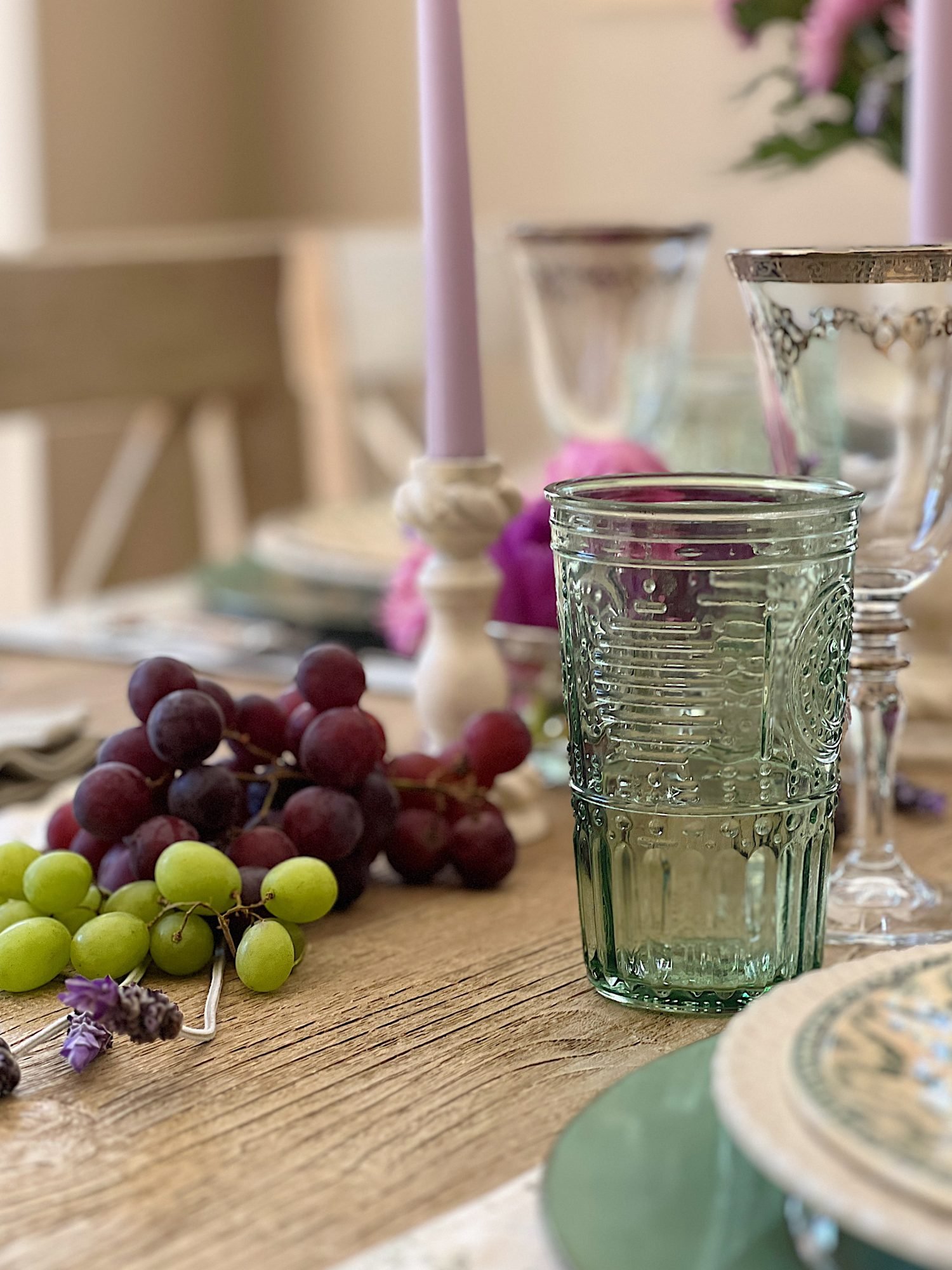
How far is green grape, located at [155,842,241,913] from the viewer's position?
A: 58 centimetres

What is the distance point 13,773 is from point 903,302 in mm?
520

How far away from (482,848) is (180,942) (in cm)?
16

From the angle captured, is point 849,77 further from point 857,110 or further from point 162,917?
point 162,917

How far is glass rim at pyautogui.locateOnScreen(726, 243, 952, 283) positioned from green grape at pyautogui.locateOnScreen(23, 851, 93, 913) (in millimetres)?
344

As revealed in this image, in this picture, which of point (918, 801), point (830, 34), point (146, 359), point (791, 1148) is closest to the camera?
point (791, 1148)

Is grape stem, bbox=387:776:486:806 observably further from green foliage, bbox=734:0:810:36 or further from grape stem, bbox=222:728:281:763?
green foliage, bbox=734:0:810:36

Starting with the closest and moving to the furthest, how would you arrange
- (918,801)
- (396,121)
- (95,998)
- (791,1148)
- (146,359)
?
1. (791,1148)
2. (95,998)
3. (918,801)
4. (146,359)
5. (396,121)

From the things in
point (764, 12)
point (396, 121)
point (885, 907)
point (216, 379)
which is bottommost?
point (885, 907)

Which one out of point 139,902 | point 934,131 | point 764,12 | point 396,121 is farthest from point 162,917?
point 396,121

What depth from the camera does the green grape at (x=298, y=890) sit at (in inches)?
23.5

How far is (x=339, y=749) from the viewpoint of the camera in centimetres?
64

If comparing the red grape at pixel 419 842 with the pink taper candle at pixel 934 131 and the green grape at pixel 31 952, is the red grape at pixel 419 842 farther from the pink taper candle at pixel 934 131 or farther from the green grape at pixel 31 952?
the pink taper candle at pixel 934 131

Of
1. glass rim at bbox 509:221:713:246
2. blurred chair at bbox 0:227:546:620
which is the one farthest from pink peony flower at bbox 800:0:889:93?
blurred chair at bbox 0:227:546:620

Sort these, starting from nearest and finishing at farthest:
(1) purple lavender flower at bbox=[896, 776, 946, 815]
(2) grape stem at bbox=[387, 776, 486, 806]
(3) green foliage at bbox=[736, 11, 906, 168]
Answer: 1. (2) grape stem at bbox=[387, 776, 486, 806]
2. (1) purple lavender flower at bbox=[896, 776, 946, 815]
3. (3) green foliage at bbox=[736, 11, 906, 168]
